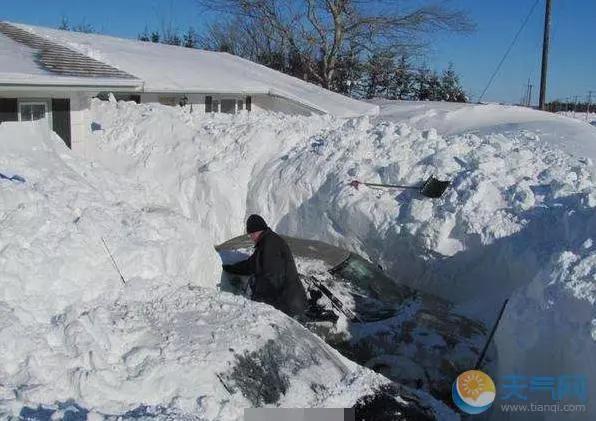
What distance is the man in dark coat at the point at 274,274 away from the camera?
5.63 meters

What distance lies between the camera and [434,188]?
8.30 metres

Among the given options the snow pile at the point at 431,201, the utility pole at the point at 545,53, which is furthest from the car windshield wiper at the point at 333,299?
the utility pole at the point at 545,53

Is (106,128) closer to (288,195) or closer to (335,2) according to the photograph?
(288,195)

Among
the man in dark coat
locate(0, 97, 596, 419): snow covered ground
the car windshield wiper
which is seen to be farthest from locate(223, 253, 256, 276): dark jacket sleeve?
the car windshield wiper

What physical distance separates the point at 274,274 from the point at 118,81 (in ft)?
13.7

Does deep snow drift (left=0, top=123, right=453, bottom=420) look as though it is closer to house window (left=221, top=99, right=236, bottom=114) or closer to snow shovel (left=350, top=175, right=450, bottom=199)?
snow shovel (left=350, top=175, right=450, bottom=199)

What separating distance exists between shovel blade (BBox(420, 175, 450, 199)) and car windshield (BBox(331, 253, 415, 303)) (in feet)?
6.85

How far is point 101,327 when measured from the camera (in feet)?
12.6

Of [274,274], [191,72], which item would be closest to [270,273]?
[274,274]

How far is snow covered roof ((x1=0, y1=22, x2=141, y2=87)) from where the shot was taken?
6.78 m

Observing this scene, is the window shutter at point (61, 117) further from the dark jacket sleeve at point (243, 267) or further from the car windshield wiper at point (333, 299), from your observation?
the car windshield wiper at point (333, 299)

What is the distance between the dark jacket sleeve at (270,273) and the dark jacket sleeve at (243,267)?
0.16 m

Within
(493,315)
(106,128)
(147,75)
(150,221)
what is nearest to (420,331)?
(493,315)

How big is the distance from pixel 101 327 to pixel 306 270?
280cm
